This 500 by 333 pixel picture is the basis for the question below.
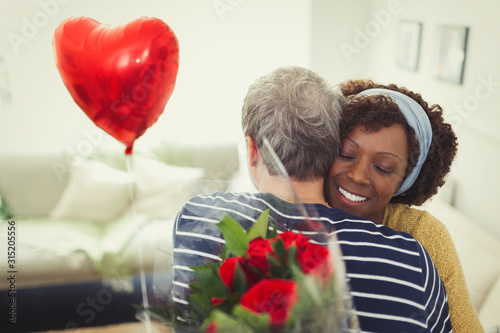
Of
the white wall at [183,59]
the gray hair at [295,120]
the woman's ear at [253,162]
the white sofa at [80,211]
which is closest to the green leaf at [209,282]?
the woman's ear at [253,162]

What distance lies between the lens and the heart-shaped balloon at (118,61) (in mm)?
1108

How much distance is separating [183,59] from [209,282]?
3.13 m

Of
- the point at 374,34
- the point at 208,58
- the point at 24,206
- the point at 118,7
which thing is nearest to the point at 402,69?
the point at 374,34

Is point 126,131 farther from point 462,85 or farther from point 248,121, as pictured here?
point 462,85

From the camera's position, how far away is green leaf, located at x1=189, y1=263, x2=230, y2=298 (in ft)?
1.42

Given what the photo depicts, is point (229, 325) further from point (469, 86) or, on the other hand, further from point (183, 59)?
point (183, 59)

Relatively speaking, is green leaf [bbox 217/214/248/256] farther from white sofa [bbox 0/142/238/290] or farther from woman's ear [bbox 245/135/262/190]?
white sofa [bbox 0/142/238/290]

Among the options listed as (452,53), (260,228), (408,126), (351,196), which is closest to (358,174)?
(351,196)

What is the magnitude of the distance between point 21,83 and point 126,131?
96.2 inches

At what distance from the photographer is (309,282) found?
38cm

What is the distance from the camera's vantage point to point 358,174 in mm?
1058

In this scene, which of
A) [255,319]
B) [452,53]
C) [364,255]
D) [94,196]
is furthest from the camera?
[94,196]

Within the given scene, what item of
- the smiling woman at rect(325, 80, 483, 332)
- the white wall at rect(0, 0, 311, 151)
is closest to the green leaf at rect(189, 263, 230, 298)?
the smiling woman at rect(325, 80, 483, 332)

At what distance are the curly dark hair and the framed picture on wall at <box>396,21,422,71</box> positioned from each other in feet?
4.97
